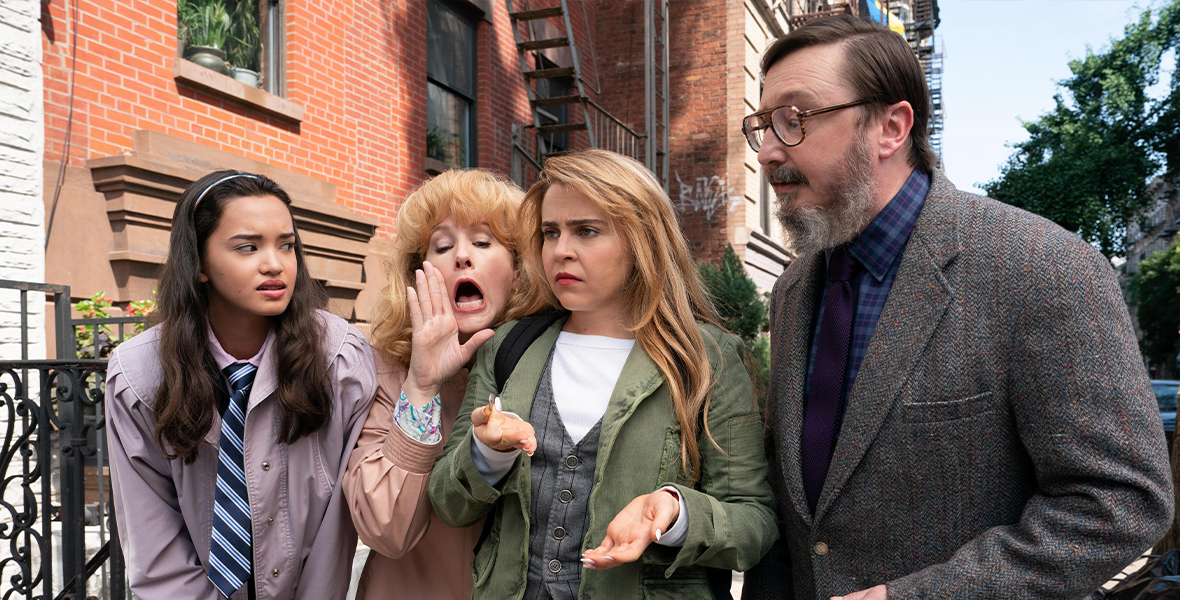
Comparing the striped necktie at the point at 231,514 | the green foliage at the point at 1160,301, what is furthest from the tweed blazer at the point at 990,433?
the green foliage at the point at 1160,301

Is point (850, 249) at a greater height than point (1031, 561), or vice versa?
point (850, 249)

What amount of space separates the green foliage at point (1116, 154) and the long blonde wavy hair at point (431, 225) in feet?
125

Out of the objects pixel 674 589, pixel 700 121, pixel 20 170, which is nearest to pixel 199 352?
pixel 674 589

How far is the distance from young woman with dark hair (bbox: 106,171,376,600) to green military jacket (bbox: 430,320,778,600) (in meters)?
0.51

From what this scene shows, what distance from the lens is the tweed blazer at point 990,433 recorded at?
1.53 m

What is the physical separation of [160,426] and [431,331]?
808 millimetres

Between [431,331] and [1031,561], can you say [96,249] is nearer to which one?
[431,331]

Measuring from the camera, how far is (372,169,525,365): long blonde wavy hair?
2.58m

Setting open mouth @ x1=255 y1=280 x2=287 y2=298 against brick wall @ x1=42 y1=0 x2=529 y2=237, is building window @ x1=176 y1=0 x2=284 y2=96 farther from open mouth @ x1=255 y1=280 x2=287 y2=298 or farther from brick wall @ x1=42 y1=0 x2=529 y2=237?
open mouth @ x1=255 y1=280 x2=287 y2=298

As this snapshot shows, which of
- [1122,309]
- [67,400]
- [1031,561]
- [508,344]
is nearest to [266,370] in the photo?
[508,344]

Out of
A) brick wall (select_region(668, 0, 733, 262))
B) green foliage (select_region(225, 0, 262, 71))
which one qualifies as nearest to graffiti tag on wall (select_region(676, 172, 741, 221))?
brick wall (select_region(668, 0, 733, 262))

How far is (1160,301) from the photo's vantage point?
38.2 metres

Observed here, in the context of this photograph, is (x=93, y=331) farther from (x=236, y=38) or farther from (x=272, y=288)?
(x=272, y=288)

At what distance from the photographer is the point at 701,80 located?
12758 millimetres
